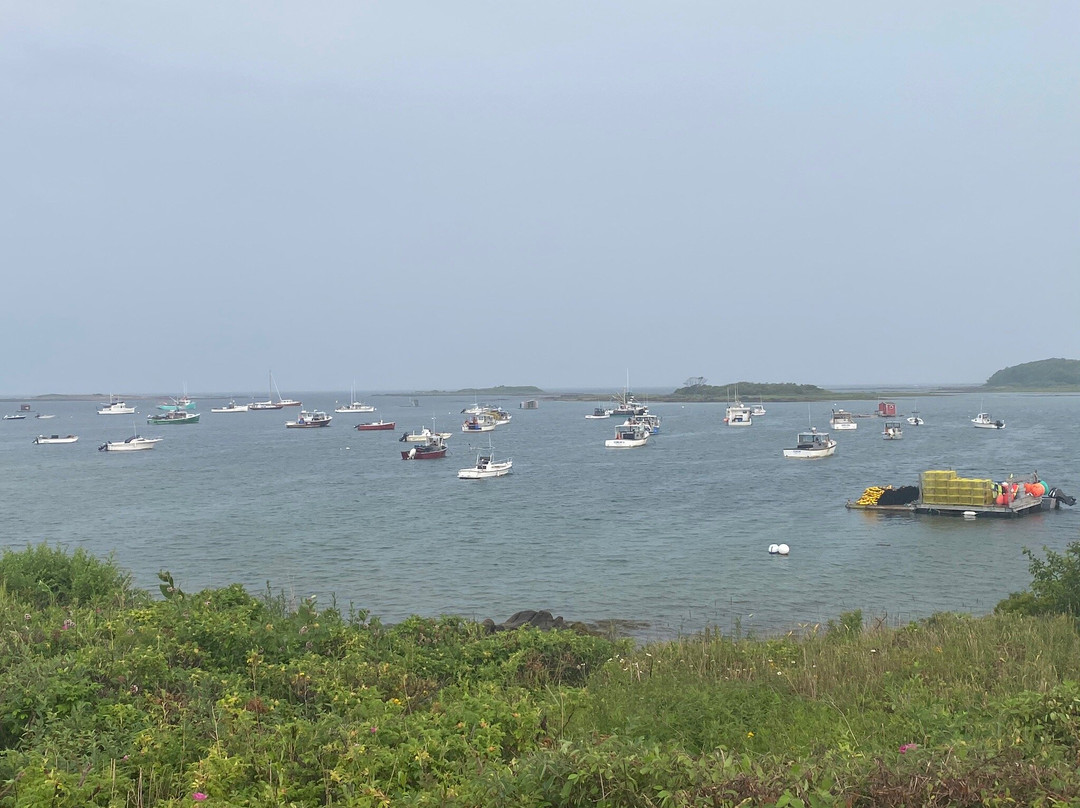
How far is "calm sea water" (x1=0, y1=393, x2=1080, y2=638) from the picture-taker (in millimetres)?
24781

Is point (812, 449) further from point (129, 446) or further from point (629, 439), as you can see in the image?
point (129, 446)

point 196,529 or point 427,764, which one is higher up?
point 427,764

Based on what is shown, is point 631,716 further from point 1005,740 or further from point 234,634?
point 234,634

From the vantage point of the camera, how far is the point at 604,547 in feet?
110

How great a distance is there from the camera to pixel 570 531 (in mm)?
37906

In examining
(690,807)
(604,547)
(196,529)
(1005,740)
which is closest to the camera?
(690,807)

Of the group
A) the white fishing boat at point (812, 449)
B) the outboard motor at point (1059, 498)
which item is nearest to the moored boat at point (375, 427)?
the white fishing boat at point (812, 449)

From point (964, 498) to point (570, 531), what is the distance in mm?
18849

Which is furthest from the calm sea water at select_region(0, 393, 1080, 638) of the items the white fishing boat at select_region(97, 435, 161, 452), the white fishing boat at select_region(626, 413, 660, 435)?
the white fishing boat at select_region(626, 413, 660, 435)

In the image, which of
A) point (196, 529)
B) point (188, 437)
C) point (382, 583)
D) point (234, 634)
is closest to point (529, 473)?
point (196, 529)

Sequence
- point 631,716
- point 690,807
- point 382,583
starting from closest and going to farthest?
point 690,807, point 631,716, point 382,583

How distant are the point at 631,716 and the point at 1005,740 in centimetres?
283

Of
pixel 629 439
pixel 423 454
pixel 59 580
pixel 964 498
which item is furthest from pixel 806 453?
pixel 59 580

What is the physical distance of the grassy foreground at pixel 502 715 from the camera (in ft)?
16.2
